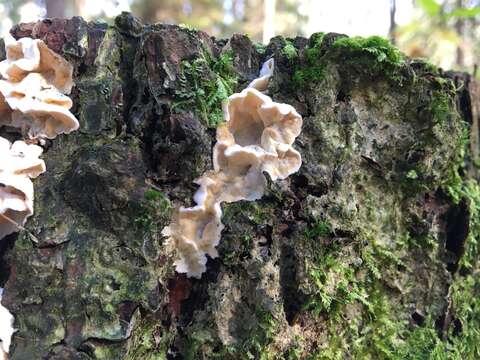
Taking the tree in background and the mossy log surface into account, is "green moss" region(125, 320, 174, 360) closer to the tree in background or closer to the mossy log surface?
the mossy log surface

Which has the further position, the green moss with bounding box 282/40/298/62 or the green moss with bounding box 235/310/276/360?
the green moss with bounding box 282/40/298/62

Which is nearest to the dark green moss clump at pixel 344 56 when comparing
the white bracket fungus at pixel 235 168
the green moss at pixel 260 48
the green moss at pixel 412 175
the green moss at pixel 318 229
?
the green moss at pixel 260 48

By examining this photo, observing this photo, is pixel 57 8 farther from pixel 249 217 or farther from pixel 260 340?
pixel 260 340

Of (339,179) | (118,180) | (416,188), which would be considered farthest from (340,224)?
(118,180)

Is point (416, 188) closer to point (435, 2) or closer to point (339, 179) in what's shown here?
point (339, 179)

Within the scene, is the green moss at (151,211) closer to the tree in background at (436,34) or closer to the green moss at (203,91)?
the green moss at (203,91)

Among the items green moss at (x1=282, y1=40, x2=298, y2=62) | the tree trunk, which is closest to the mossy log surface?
green moss at (x1=282, y1=40, x2=298, y2=62)
